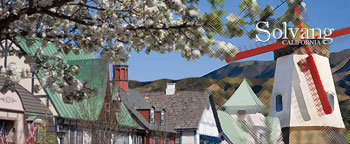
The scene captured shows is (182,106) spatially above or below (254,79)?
below

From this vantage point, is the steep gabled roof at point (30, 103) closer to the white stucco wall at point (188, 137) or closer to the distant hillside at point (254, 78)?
the white stucco wall at point (188, 137)

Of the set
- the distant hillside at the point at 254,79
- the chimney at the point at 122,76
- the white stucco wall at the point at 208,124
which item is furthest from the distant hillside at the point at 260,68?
the chimney at the point at 122,76

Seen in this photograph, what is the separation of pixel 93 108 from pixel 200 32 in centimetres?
2012

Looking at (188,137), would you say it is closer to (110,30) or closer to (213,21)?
(110,30)

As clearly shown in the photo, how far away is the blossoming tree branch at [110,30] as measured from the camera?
5902 millimetres

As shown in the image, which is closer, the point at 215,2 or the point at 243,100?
the point at 215,2

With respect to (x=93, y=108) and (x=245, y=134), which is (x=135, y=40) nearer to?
(x=245, y=134)

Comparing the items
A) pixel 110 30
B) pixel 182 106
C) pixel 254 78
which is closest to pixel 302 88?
pixel 182 106

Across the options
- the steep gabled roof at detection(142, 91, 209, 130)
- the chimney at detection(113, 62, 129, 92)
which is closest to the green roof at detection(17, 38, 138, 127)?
the chimney at detection(113, 62, 129, 92)

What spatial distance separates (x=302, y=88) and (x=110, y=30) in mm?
32212

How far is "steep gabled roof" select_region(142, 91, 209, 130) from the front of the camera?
44031 millimetres

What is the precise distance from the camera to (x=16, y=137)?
22.7 m

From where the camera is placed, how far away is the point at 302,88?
123 feet

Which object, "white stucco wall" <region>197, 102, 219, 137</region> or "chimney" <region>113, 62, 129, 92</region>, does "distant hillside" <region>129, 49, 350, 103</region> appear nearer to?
"white stucco wall" <region>197, 102, 219, 137</region>
